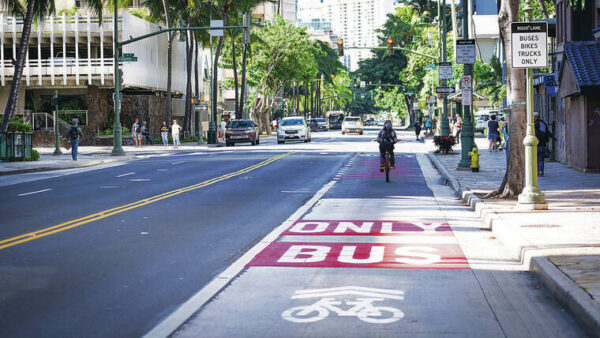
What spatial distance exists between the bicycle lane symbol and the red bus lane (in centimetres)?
154

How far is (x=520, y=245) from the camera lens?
10297mm

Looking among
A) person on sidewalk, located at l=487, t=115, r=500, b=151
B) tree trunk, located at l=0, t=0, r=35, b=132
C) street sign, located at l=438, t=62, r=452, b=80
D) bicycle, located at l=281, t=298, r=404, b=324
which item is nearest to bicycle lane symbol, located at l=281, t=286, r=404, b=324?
bicycle, located at l=281, t=298, r=404, b=324

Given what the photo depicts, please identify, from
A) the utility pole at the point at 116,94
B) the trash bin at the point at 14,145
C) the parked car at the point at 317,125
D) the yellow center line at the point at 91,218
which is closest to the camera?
the yellow center line at the point at 91,218

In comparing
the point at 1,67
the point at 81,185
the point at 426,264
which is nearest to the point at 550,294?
the point at 426,264

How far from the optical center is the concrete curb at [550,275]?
261 inches

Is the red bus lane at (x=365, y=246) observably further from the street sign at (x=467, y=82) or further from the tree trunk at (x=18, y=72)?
the tree trunk at (x=18, y=72)

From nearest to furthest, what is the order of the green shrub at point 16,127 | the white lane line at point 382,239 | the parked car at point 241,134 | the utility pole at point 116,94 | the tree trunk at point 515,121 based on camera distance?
the white lane line at point 382,239 < the tree trunk at point 515,121 < the green shrub at point 16,127 < the utility pole at point 116,94 < the parked car at point 241,134

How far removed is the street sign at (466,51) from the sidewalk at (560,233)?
4.52 meters

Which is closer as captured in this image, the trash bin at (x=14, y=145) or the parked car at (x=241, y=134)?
the trash bin at (x=14, y=145)

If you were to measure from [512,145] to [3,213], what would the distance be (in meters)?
10.1

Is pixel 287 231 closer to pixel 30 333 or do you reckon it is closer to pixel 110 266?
Result: pixel 110 266

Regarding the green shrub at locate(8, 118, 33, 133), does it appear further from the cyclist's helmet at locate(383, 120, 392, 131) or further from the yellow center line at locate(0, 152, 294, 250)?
the cyclist's helmet at locate(383, 120, 392, 131)

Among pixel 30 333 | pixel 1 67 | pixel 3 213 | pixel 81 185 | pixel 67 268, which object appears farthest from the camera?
pixel 1 67

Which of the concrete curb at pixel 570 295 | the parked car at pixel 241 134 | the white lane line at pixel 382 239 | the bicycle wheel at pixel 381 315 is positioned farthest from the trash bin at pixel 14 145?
the bicycle wheel at pixel 381 315
